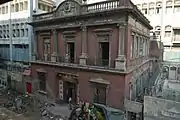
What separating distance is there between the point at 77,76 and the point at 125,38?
5270 millimetres

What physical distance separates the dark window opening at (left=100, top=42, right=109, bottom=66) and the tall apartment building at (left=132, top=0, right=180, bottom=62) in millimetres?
14768

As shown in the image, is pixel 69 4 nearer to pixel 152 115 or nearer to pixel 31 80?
pixel 31 80

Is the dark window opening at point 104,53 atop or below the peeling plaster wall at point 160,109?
atop

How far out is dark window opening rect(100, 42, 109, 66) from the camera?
13.3 meters

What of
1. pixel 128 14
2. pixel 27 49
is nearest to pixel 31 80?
pixel 27 49

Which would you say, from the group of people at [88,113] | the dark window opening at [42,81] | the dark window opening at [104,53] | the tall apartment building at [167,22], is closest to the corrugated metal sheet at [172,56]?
the tall apartment building at [167,22]

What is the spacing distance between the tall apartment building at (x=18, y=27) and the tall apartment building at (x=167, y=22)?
1447 centimetres

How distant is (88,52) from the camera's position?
14141 millimetres

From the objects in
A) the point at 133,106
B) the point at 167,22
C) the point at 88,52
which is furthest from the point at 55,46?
the point at 167,22

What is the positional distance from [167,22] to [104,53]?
15.2m

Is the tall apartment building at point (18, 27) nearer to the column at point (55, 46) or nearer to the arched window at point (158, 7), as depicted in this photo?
the column at point (55, 46)

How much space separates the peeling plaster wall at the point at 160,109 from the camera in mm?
9773

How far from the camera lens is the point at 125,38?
12.0 meters

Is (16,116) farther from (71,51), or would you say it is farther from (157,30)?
(157,30)
